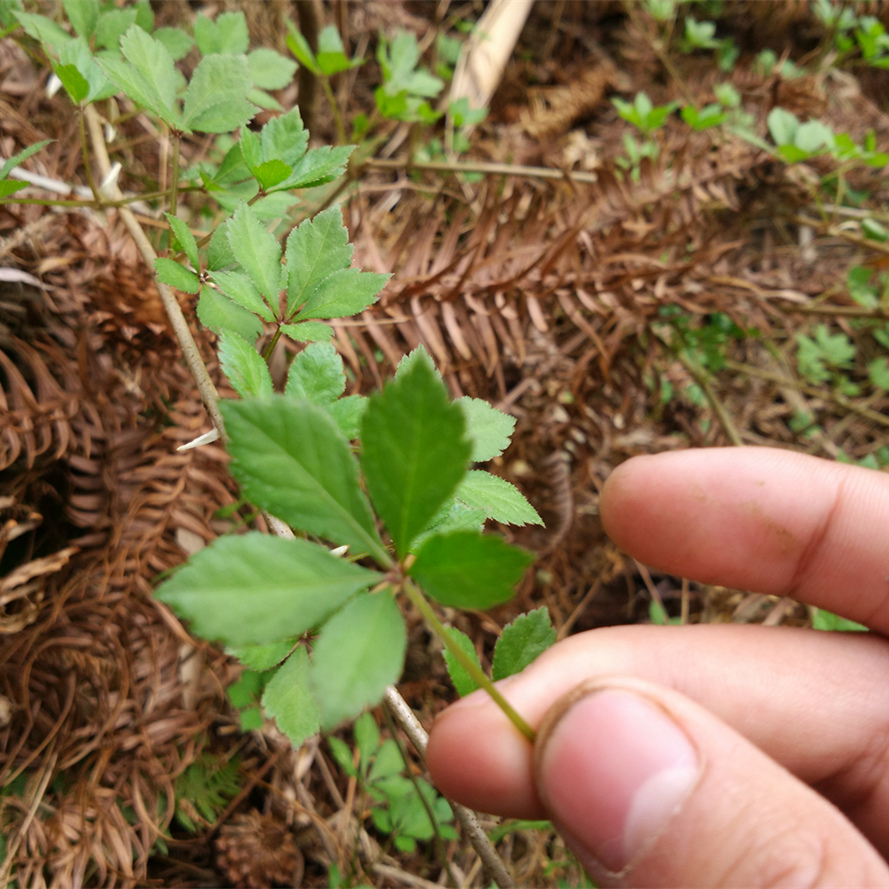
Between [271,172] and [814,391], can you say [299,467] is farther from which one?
[814,391]

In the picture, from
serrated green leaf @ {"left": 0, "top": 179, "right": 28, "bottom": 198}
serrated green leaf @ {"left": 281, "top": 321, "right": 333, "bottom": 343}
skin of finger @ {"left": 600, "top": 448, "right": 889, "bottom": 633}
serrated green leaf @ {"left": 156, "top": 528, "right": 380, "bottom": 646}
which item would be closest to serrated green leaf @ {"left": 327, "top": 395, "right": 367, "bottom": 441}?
serrated green leaf @ {"left": 281, "top": 321, "right": 333, "bottom": 343}

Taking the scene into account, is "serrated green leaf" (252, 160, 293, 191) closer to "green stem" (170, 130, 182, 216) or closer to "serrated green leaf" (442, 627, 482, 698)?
"green stem" (170, 130, 182, 216)

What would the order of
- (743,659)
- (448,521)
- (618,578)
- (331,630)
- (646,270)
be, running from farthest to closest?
(618,578)
(646,270)
(743,659)
(448,521)
(331,630)

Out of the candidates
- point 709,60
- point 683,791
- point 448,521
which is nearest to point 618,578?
point 683,791

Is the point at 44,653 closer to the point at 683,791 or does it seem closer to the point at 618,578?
the point at 683,791

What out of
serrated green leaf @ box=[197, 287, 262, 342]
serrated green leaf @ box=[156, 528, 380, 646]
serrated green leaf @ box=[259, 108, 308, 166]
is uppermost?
serrated green leaf @ box=[259, 108, 308, 166]

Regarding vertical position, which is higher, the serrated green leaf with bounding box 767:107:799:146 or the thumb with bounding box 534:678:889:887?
the serrated green leaf with bounding box 767:107:799:146

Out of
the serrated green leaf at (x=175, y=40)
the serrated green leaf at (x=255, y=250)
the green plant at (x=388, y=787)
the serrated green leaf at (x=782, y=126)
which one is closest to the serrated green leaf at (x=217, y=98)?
the serrated green leaf at (x=255, y=250)
